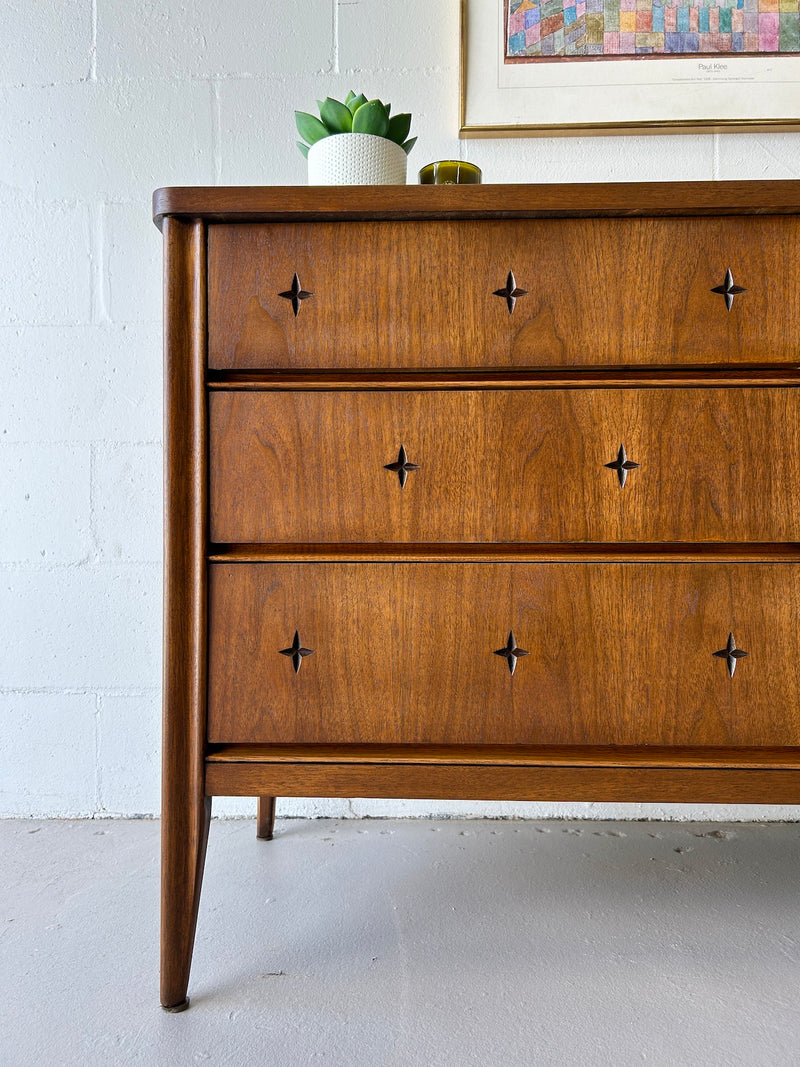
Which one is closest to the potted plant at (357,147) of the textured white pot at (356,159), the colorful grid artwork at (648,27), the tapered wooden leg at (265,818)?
the textured white pot at (356,159)

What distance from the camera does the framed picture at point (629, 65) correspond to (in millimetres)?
1486

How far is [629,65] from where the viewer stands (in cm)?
150

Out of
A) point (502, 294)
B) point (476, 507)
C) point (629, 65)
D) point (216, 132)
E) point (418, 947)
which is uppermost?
point (629, 65)

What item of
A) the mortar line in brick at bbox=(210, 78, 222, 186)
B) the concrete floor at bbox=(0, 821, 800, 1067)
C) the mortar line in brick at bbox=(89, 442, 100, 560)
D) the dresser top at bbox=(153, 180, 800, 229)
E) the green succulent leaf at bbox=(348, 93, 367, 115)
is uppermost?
the mortar line in brick at bbox=(210, 78, 222, 186)

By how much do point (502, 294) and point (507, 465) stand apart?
0.69ft

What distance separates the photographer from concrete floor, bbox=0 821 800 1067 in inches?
35.4

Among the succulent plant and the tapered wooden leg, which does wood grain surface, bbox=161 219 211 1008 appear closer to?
the succulent plant

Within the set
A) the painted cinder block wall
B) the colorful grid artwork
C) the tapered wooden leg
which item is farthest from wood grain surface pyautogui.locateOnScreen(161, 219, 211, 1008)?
the colorful grid artwork

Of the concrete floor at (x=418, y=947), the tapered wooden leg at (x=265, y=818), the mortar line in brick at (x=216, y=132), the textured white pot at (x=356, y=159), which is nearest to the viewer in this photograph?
the concrete floor at (x=418, y=947)

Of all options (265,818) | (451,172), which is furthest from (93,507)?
(451,172)

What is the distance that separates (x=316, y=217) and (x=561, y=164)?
79cm

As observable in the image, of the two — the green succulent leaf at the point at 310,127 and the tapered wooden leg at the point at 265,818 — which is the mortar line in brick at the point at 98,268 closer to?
the green succulent leaf at the point at 310,127

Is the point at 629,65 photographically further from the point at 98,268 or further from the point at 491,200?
the point at 98,268

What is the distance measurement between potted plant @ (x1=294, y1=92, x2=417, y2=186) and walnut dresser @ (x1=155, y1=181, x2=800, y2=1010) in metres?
0.21
